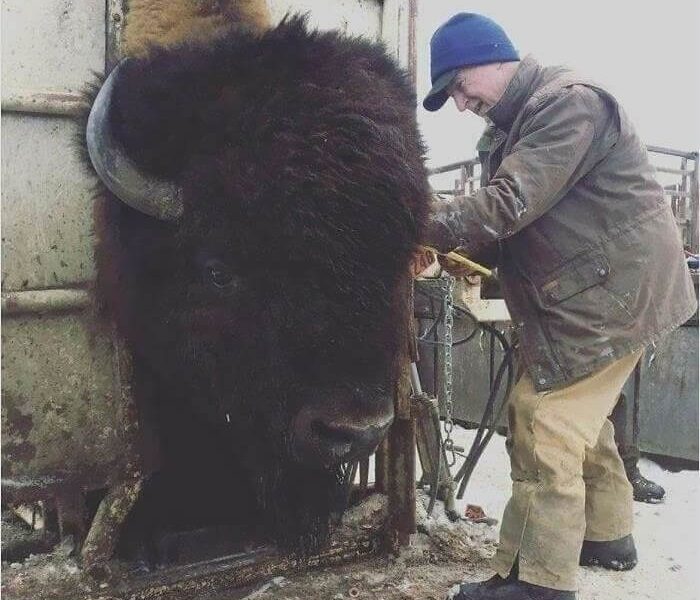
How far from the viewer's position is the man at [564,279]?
2725 mm

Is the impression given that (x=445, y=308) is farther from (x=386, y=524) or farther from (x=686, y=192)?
(x=686, y=192)

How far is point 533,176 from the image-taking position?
2.69m

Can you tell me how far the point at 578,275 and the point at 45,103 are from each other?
2.47m

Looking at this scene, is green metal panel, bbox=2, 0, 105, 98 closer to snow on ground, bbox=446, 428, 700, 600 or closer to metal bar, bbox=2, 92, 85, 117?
metal bar, bbox=2, 92, 85, 117

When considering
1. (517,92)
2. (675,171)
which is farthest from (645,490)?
(675,171)

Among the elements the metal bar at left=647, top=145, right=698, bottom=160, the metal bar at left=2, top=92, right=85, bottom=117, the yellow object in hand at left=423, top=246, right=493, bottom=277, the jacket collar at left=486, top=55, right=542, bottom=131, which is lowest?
the yellow object in hand at left=423, top=246, right=493, bottom=277

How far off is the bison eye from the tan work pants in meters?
1.54

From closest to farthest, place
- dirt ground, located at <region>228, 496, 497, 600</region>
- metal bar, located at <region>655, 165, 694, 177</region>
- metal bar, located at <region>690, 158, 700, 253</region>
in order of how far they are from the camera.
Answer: dirt ground, located at <region>228, 496, 497, 600</region> < metal bar, located at <region>690, 158, 700, 253</region> < metal bar, located at <region>655, 165, 694, 177</region>

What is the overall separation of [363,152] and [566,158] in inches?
39.8

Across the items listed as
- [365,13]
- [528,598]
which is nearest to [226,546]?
[528,598]

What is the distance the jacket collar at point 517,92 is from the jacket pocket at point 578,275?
791mm

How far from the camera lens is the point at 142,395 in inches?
113

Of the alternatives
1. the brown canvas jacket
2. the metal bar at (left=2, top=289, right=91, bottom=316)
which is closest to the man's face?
the brown canvas jacket

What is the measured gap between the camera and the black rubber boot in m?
2.82
